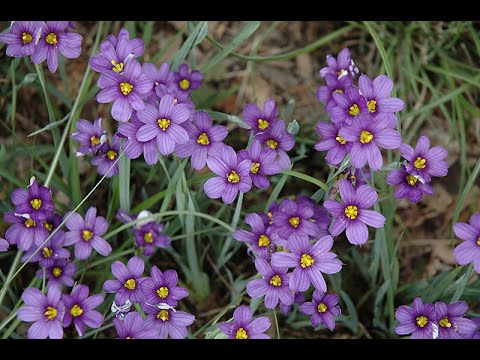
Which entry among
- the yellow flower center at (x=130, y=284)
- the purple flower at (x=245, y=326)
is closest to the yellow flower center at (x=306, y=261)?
the purple flower at (x=245, y=326)

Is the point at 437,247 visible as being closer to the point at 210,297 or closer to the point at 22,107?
the point at 210,297

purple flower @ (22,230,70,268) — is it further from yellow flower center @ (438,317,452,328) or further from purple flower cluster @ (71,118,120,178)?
yellow flower center @ (438,317,452,328)

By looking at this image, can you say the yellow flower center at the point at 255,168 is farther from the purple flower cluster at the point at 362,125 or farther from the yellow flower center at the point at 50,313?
the yellow flower center at the point at 50,313

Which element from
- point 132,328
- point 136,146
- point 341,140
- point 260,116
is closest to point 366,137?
point 341,140

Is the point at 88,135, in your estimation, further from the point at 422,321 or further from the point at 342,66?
the point at 422,321

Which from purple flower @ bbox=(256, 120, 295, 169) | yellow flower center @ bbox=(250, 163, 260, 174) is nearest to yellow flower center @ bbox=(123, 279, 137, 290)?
yellow flower center @ bbox=(250, 163, 260, 174)

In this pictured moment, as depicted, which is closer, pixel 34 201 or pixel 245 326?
Result: pixel 245 326
